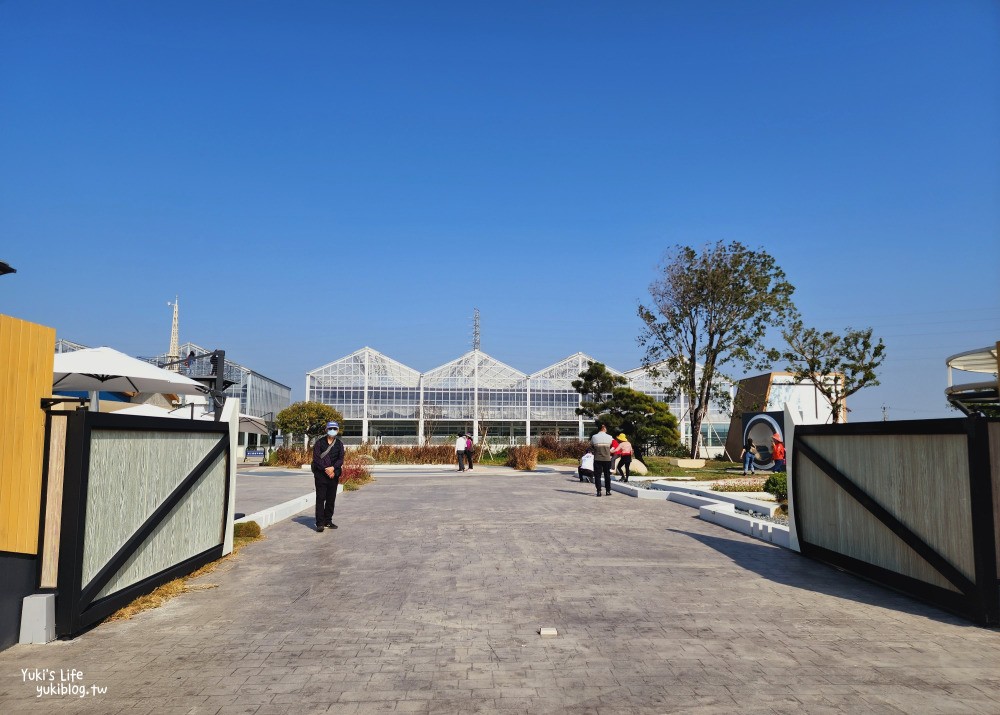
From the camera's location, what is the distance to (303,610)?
20.7 feet

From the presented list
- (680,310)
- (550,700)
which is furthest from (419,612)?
(680,310)

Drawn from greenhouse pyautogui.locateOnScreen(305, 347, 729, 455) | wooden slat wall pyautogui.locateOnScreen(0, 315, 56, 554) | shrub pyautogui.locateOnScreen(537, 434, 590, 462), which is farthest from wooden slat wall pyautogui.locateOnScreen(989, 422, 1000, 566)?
→ greenhouse pyautogui.locateOnScreen(305, 347, 729, 455)

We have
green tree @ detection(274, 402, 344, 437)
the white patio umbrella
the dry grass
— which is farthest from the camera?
green tree @ detection(274, 402, 344, 437)

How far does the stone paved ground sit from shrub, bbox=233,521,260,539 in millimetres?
1401

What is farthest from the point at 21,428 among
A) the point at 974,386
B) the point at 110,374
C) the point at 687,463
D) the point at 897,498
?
the point at 687,463

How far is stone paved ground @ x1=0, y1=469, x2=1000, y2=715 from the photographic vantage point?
4.18 meters

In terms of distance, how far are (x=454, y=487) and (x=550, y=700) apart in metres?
17.2

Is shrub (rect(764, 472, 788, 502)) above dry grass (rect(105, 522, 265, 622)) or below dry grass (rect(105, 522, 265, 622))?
above

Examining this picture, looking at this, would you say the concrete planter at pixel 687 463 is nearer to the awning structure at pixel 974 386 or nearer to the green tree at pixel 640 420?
the green tree at pixel 640 420

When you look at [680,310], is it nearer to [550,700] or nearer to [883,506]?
[883,506]

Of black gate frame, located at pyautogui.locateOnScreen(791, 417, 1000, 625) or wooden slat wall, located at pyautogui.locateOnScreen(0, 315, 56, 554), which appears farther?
black gate frame, located at pyautogui.locateOnScreen(791, 417, 1000, 625)

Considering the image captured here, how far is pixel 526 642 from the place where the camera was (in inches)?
211

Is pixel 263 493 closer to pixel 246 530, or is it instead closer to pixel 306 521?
pixel 306 521

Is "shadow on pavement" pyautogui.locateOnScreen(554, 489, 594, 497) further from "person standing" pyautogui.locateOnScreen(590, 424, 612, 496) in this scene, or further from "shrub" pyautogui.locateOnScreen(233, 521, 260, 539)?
"shrub" pyautogui.locateOnScreen(233, 521, 260, 539)
